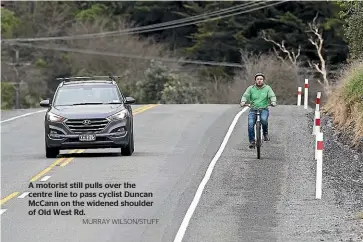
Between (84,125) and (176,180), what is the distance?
3820 mm

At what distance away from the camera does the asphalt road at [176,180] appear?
540 inches

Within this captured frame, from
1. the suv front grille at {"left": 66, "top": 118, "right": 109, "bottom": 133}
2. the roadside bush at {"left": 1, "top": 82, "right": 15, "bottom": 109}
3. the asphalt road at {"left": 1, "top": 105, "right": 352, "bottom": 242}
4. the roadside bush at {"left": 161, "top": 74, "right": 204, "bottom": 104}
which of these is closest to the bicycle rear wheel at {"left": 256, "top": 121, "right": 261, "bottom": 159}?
the asphalt road at {"left": 1, "top": 105, "right": 352, "bottom": 242}

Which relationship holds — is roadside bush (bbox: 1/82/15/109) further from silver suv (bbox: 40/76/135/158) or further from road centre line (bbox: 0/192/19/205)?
road centre line (bbox: 0/192/19/205)

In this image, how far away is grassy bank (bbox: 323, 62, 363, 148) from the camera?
79.3 ft

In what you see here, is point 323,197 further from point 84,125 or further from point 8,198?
point 84,125

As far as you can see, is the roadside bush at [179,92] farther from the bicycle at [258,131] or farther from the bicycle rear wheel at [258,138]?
the bicycle rear wheel at [258,138]

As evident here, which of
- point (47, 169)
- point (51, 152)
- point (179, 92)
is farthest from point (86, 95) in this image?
point (179, 92)

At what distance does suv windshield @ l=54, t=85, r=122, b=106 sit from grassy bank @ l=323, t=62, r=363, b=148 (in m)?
5.83

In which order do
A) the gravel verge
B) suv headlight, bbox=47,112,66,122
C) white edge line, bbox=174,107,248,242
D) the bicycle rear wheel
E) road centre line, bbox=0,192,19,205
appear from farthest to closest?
suv headlight, bbox=47,112,66,122 < the bicycle rear wheel < road centre line, bbox=0,192,19,205 < the gravel verge < white edge line, bbox=174,107,248,242

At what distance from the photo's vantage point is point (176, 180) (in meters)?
18.2

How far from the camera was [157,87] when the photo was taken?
65.2m

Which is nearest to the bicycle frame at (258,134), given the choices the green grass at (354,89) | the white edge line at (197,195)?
the white edge line at (197,195)

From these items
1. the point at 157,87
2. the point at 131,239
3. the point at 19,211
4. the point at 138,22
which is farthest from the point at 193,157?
the point at 138,22

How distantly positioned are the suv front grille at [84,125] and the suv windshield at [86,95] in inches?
38.8
